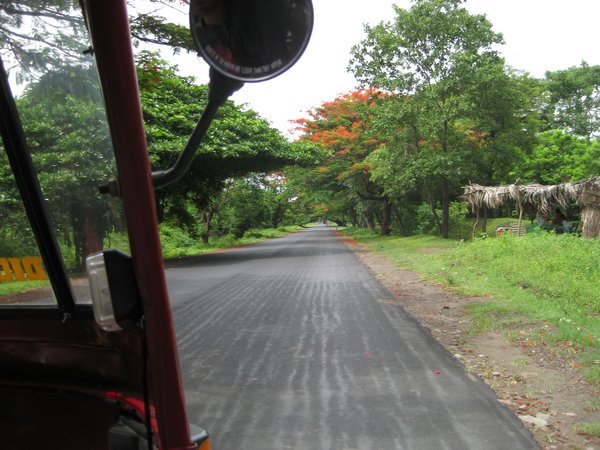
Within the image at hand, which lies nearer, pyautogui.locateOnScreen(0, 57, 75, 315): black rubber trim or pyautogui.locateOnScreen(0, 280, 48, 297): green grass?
pyautogui.locateOnScreen(0, 57, 75, 315): black rubber trim

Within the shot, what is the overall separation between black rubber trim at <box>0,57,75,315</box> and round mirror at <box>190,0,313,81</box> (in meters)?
0.88

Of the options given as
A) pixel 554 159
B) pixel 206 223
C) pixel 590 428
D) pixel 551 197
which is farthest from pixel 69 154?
pixel 206 223

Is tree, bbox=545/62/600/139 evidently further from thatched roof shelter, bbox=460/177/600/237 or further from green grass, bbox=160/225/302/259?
green grass, bbox=160/225/302/259

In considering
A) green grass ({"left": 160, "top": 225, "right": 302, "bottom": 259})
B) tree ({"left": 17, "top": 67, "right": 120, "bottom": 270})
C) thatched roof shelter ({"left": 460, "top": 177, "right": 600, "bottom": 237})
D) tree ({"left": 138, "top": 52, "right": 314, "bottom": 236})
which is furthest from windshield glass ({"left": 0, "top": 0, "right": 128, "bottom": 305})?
green grass ({"left": 160, "top": 225, "right": 302, "bottom": 259})

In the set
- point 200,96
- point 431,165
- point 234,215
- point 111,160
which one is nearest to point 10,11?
point 111,160

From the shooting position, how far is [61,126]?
175 centimetres

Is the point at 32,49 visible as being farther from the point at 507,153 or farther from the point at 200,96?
the point at 507,153

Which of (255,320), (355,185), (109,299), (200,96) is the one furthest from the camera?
(355,185)

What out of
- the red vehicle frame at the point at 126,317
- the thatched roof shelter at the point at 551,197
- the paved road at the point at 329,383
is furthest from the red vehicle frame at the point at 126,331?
the thatched roof shelter at the point at 551,197

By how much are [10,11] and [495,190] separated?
18.3 meters

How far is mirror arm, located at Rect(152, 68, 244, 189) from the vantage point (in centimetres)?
121

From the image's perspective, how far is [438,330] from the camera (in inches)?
266

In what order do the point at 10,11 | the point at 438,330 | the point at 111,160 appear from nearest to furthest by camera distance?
the point at 111,160, the point at 10,11, the point at 438,330

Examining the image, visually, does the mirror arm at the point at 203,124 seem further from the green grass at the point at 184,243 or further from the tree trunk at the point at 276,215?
the tree trunk at the point at 276,215
